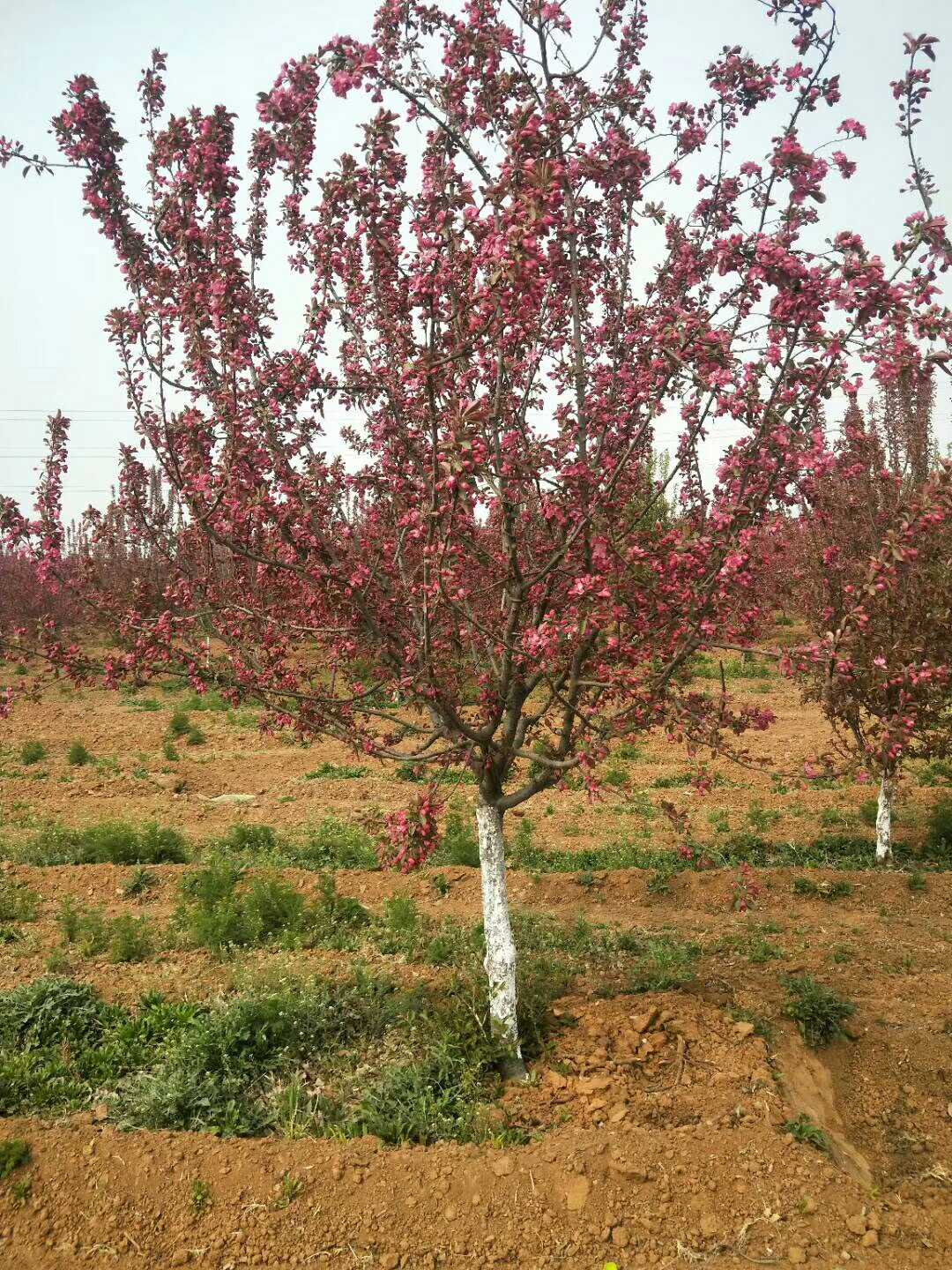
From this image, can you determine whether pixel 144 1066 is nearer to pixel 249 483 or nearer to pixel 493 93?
pixel 249 483

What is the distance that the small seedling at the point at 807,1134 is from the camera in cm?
415

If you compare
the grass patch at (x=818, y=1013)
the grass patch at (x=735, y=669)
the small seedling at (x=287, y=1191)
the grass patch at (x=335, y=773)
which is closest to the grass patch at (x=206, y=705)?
the grass patch at (x=335, y=773)

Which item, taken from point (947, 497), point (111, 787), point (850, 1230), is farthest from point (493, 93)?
point (111, 787)

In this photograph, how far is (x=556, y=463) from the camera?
4.30 metres

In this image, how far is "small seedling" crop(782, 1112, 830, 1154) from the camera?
4.15 metres

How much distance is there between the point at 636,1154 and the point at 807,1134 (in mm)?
846

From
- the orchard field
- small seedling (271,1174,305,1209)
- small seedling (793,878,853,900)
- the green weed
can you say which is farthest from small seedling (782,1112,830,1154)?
the green weed

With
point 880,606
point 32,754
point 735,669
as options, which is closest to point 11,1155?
point 880,606

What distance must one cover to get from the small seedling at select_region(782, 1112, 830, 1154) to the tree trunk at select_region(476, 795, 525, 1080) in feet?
4.61

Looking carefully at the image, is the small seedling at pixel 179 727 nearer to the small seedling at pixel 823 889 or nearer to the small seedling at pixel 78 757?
the small seedling at pixel 78 757

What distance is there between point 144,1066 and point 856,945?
5011 millimetres

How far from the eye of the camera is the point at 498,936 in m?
5.02

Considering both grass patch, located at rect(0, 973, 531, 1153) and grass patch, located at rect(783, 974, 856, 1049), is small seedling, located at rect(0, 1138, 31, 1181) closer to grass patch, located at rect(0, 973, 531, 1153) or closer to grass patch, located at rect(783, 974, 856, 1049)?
grass patch, located at rect(0, 973, 531, 1153)

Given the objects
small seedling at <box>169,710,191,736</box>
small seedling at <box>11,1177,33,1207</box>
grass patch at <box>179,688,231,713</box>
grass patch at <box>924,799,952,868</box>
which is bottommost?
small seedling at <box>11,1177,33,1207</box>
